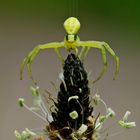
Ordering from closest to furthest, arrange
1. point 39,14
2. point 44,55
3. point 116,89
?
1. point 116,89
2. point 44,55
3. point 39,14

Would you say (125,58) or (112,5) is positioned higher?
(112,5)

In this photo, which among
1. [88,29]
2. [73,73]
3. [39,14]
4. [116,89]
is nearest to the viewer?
[73,73]

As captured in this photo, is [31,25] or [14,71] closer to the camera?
[14,71]

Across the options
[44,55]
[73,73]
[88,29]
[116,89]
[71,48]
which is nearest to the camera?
[73,73]

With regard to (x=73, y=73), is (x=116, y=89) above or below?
below

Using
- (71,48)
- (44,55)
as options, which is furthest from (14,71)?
(71,48)

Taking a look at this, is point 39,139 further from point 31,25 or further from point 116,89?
point 31,25

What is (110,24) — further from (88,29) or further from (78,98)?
(78,98)
